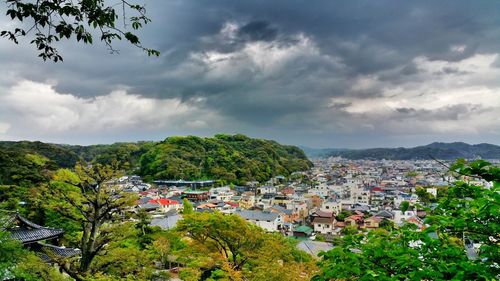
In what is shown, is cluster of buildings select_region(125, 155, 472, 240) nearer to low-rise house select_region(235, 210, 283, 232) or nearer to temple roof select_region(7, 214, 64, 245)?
low-rise house select_region(235, 210, 283, 232)

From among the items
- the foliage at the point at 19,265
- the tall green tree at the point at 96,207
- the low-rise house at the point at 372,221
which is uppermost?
the tall green tree at the point at 96,207

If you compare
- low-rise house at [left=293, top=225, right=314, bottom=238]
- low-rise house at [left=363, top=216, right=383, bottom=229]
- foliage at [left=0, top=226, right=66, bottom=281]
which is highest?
foliage at [left=0, top=226, right=66, bottom=281]

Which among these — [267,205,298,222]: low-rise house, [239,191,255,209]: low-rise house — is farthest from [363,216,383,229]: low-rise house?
[239,191,255,209]: low-rise house

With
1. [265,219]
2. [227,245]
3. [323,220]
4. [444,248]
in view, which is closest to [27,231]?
[227,245]

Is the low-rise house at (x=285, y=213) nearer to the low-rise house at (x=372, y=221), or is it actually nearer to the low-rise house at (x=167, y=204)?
the low-rise house at (x=372, y=221)

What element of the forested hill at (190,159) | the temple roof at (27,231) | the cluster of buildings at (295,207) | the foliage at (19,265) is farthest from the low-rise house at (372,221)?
the forested hill at (190,159)
